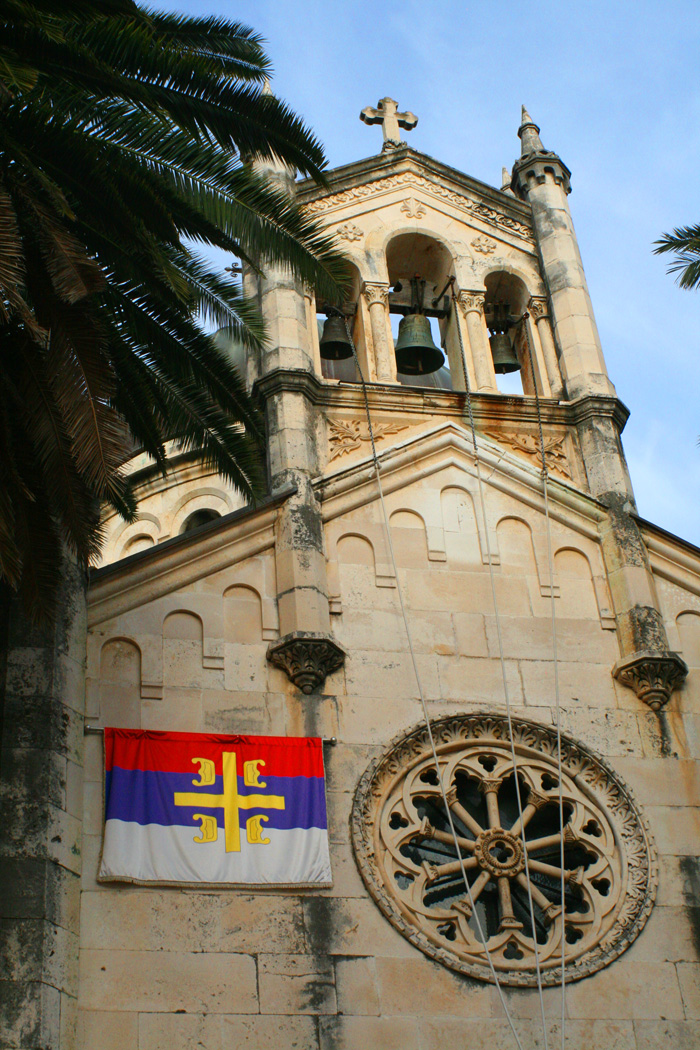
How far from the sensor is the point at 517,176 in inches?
842

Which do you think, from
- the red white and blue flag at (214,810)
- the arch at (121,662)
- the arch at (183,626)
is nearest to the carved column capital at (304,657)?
the red white and blue flag at (214,810)

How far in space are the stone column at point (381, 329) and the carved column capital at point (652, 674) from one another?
17.1 ft

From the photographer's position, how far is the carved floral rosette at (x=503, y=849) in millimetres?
13555

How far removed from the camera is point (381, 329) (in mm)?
19141

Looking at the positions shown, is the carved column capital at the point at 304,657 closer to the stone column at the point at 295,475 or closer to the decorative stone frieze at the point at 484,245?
the stone column at the point at 295,475

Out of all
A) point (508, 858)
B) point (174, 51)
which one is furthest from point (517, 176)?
point (508, 858)

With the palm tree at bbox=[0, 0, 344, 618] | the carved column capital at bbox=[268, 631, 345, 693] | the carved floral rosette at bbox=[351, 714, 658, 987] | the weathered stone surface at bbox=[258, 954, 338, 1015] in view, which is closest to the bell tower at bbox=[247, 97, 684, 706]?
the carved column capital at bbox=[268, 631, 345, 693]

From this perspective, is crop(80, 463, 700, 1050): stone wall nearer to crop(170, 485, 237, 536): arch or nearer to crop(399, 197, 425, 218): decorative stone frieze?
crop(399, 197, 425, 218): decorative stone frieze

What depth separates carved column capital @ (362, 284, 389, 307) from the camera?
19391 mm

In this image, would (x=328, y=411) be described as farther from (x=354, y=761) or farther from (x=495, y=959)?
(x=495, y=959)

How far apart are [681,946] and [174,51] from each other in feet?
31.8

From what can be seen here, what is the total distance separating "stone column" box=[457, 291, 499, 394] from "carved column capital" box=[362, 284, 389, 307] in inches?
41.6

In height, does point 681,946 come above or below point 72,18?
below

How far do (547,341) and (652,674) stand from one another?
19.3 feet
